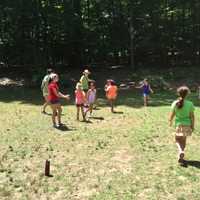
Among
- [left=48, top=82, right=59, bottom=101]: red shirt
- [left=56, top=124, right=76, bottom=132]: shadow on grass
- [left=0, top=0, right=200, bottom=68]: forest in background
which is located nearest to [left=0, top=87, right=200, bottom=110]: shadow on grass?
[left=0, top=0, right=200, bottom=68]: forest in background

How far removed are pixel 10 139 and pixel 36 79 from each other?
18084mm

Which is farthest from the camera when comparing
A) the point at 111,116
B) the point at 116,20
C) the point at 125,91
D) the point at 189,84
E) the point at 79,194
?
the point at 116,20

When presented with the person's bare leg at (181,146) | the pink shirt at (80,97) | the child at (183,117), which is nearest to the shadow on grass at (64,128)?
the pink shirt at (80,97)

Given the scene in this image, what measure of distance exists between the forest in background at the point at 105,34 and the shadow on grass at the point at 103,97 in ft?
17.2

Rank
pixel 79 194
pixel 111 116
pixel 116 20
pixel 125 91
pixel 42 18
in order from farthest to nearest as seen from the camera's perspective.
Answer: pixel 116 20 → pixel 42 18 → pixel 125 91 → pixel 111 116 → pixel 79 194

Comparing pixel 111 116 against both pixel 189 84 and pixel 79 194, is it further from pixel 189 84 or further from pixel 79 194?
pixel 189 84

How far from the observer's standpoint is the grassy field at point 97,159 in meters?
11.4

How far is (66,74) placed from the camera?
38.2 meters

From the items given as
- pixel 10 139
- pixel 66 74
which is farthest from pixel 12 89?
pixel 10 139

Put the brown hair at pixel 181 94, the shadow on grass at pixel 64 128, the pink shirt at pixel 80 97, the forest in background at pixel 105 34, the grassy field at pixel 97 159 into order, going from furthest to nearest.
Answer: the forest in background at pixel 105 34
the pink shirt at pixel 80 97
the shadow on grass at pixel 64 128
the brown hair at pixel 181 94
the grassy field at pixel 97 159

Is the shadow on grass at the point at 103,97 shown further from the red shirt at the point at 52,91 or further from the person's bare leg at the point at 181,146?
the person's bare leg at the point at 181,146

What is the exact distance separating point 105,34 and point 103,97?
471 inches

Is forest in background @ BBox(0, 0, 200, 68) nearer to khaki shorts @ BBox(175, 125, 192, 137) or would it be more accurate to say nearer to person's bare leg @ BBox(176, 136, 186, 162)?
person's bare leg @ BBox(176, 136, 186, 162)

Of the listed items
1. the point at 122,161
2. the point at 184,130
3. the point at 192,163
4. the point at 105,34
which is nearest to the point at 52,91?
the point at 122,161
